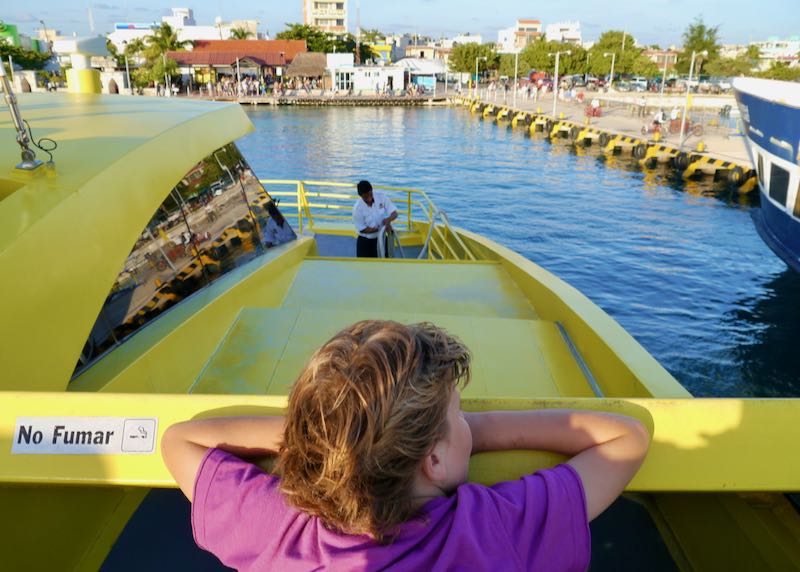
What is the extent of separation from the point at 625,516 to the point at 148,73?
80078 mm

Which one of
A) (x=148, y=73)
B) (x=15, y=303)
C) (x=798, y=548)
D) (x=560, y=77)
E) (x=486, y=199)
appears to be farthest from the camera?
(x=560, y=77)

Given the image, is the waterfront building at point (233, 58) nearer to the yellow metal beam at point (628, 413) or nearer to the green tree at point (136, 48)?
the green tree at point (136, 48)

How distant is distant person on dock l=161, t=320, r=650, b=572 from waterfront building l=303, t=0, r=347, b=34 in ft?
411

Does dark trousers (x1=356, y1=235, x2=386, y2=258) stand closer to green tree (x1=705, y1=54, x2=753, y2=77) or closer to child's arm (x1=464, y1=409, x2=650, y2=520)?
child's arm (x1=464, y1=409, x2=650, y2=520)

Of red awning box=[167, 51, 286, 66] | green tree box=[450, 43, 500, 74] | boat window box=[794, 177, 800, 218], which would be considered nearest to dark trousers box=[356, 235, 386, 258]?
boat window box=[794, 177, 800, 218]

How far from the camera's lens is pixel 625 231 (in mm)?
20672

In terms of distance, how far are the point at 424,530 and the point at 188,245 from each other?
10.4 feet

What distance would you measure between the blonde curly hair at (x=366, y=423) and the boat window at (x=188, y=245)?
6.70 feet

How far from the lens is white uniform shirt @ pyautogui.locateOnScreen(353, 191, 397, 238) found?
832 cm

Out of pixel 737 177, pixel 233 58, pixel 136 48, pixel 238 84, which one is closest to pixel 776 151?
pixel 737 177

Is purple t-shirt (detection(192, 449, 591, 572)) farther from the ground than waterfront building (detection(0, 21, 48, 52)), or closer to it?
closer to it

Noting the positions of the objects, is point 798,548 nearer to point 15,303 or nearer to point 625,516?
point 625,516

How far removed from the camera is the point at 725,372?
35.8 ft

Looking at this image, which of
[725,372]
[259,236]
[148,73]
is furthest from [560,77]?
[259,236]
